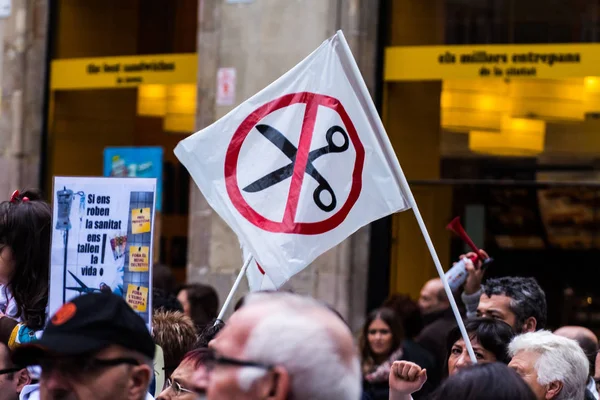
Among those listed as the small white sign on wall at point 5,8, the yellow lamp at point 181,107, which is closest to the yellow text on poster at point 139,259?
the yellow lamp at point 181,107

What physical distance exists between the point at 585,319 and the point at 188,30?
461 cm

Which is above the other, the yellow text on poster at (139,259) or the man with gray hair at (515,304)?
the yellow text on poster at (139,259)

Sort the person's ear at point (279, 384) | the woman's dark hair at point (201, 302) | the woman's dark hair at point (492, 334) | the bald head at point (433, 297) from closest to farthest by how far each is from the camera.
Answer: the person's ear at point (279, 384), the woman's dark hair at point (492, 334), the woman's dark hair at point (201, 302), the bald head at point (433, 297)

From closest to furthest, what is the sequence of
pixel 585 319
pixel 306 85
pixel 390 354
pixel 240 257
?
pixel 306 85, pixel 390 354, pixel 585 319, pixel 240 257

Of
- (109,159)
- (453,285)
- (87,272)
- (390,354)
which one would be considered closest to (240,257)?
(109,159)

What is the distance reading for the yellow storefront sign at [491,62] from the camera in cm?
956

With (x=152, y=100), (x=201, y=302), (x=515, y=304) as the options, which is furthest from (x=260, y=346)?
(x=152, y=100)

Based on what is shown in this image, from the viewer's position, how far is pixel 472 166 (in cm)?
1010

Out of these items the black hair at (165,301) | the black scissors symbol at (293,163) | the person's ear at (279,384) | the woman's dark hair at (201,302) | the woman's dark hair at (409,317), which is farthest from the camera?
the woman's dark hair at (409,317)

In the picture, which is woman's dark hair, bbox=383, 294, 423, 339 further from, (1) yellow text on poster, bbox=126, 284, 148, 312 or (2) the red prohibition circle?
(1) yellow text on poster, bbox=126, 284, 148, 312

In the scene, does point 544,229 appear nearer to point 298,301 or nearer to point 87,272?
point 87,272

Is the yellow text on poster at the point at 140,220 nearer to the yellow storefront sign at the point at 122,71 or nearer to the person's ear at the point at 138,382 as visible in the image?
the person's ear at the point at 138,382

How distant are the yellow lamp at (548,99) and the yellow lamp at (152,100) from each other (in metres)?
3.57

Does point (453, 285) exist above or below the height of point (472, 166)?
below
